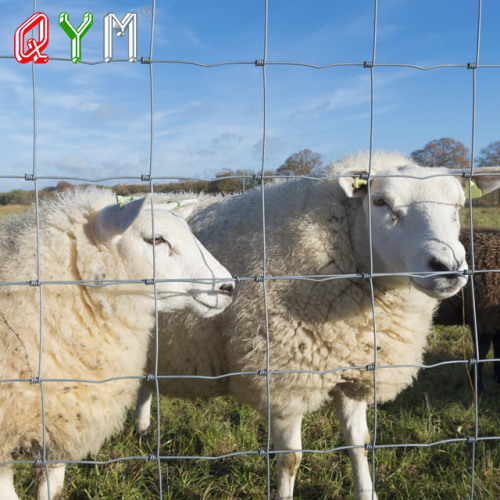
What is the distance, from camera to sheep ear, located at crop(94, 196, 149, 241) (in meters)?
2.05

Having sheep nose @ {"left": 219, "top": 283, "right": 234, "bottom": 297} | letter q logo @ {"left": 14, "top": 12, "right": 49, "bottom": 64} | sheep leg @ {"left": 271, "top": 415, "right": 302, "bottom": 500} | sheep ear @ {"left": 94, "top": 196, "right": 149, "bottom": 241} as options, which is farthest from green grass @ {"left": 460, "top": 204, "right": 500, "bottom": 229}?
letter q logo @ {"left": 14, "top": 12, "right": 49, "bottom": 64}

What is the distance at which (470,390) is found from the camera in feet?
13.6

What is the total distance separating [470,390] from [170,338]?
8.92 feet

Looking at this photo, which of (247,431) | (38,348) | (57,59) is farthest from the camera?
(247,431)

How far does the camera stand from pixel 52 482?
2486mm

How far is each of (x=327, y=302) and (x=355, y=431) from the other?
36.5 inches

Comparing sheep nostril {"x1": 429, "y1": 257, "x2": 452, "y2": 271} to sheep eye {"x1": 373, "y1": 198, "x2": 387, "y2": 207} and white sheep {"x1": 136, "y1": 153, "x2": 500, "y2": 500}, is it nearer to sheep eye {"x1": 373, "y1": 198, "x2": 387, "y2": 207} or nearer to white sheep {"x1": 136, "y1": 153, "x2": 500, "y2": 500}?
white sheep {"x1": 136, "y1": 153, "x2": 500, "y2": 500}

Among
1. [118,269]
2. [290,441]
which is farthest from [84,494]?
[118,269]

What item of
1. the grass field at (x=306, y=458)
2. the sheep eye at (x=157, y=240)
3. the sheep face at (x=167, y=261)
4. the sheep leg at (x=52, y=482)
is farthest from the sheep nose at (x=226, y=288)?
the sheep leg at (x=52, y=482)

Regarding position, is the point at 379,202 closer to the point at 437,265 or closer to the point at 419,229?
the point at 419,229

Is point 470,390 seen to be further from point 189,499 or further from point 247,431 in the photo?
point 189,499

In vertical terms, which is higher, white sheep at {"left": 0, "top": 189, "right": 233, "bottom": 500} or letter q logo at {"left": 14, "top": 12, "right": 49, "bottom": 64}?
letter q logo at {"left": 14, "top": 12, "right": 49, "bottom": 64}

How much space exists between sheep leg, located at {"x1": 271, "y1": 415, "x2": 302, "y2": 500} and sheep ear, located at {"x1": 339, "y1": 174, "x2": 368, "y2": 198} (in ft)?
4.06

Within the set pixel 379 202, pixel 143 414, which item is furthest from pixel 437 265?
pixel 143 414
